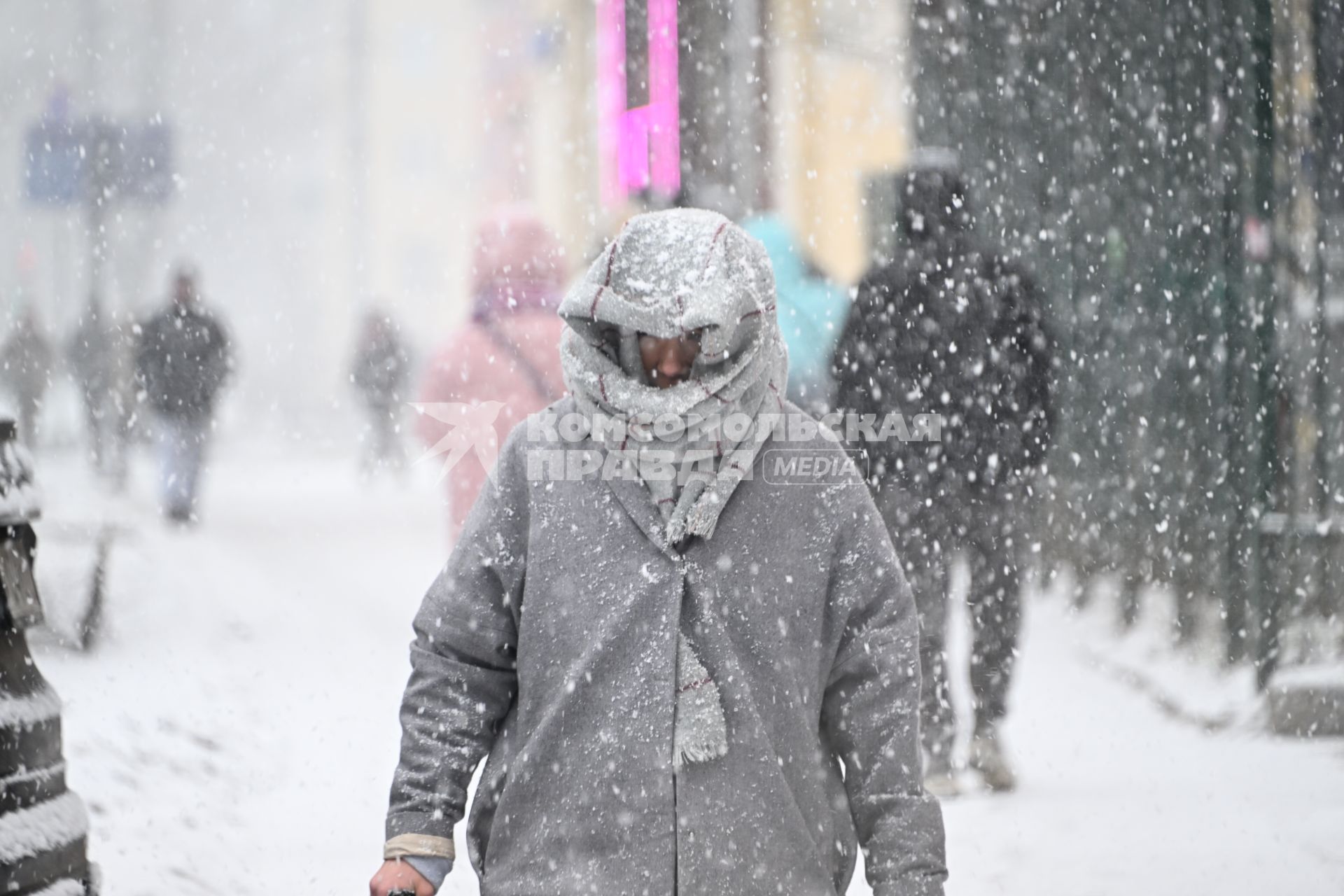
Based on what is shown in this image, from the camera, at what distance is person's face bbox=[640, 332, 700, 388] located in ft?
7.18

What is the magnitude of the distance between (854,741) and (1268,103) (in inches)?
189

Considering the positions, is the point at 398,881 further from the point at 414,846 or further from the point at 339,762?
the point at 339,762

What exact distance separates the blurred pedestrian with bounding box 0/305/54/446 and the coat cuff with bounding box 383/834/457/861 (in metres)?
16.1

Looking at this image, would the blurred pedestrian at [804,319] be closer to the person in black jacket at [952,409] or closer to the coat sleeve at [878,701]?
the person in black jacket at [952,409]

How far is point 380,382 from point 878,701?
16.1 m

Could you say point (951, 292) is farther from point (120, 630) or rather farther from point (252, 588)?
point (252, 588)

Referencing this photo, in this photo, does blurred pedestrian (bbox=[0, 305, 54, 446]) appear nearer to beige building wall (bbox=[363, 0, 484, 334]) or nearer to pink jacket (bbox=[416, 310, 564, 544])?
Answer: pink jacket (bbox=[416, 310, 564, 544])

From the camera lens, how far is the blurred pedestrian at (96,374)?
50.6 ft

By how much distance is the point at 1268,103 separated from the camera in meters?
6.08

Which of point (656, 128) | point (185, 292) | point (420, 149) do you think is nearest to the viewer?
point (656, 128)

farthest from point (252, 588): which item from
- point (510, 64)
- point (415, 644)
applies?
point (510, 64)

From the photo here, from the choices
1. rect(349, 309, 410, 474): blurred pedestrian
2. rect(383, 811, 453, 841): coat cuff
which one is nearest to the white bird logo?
rect(383, 811, 453, 841): coat cuff

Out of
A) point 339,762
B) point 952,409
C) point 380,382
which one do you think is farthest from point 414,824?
point 380,382

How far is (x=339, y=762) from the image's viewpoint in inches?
227
